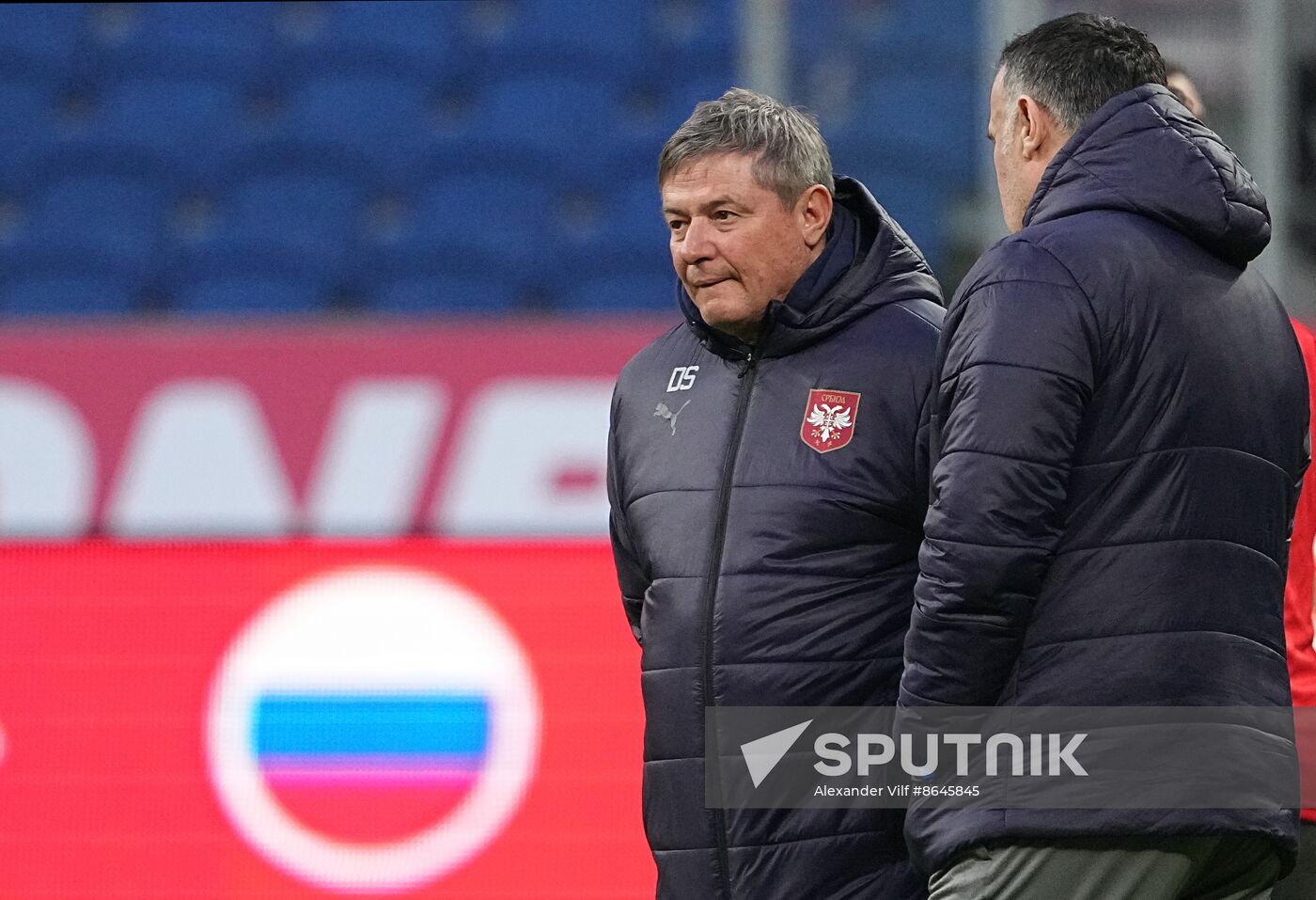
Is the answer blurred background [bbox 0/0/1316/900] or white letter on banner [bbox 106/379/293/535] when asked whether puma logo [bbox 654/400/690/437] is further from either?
white letter on banner [bbox 106/379/293/535]

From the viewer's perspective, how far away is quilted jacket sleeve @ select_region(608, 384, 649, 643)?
2057 millimetres

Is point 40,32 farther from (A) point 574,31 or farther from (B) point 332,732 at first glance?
(B) point 332,732

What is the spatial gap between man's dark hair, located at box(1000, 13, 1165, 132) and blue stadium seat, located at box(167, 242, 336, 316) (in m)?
3.50

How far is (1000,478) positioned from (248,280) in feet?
12.4

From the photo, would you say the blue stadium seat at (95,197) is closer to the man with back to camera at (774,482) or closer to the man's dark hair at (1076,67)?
the man with back to camera at (774,482)

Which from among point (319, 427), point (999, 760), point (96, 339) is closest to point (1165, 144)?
point (999, 760)

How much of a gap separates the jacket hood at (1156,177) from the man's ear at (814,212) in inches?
15.7

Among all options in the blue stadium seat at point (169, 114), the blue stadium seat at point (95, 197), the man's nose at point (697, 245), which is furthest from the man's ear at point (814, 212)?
the blue stadium seat at point (169, 114)

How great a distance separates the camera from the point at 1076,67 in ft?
5.41

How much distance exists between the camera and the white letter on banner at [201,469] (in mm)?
3217

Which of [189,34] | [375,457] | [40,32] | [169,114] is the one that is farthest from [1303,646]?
[40,32]

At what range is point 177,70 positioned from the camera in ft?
17.9

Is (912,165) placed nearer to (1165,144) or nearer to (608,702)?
(608,702)

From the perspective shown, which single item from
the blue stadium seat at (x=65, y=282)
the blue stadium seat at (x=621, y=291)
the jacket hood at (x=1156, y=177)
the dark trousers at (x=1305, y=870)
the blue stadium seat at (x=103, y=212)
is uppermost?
the jacket hood at (x=1156, y=177)
